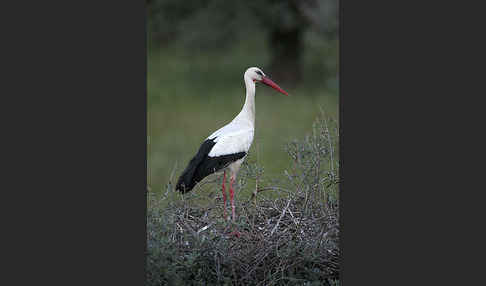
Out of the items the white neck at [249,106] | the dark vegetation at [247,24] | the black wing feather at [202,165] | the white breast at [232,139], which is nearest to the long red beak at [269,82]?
the white neck at [249,106]

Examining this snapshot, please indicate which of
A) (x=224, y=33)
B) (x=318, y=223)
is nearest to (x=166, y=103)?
(x=318, y=223)

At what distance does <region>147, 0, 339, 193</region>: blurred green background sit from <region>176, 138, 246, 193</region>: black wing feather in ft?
0.43

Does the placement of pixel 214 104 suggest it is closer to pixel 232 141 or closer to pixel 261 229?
pixel 232 141

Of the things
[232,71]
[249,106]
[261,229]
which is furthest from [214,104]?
[261,229]

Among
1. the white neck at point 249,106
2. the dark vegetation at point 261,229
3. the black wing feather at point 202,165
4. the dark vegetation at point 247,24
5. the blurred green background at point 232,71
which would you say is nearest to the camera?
the dark vegetation at point 261,229

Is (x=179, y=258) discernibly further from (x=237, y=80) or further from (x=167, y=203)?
(x=237, y=80)

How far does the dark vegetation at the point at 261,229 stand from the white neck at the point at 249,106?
1.28 ft

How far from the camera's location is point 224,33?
7934mm

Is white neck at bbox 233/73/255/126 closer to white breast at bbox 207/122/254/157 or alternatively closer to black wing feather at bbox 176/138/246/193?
white breast at bbox 207/122/254/157

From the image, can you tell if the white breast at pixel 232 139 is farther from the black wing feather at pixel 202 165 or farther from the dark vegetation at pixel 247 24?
the dark vegetation at pixel 247 24

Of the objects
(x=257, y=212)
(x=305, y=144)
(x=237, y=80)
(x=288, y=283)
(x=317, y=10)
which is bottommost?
(x=288, y=283)

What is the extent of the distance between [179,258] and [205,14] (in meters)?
3.42

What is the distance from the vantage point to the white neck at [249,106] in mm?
5367

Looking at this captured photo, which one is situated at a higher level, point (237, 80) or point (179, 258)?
point (237, 80)
